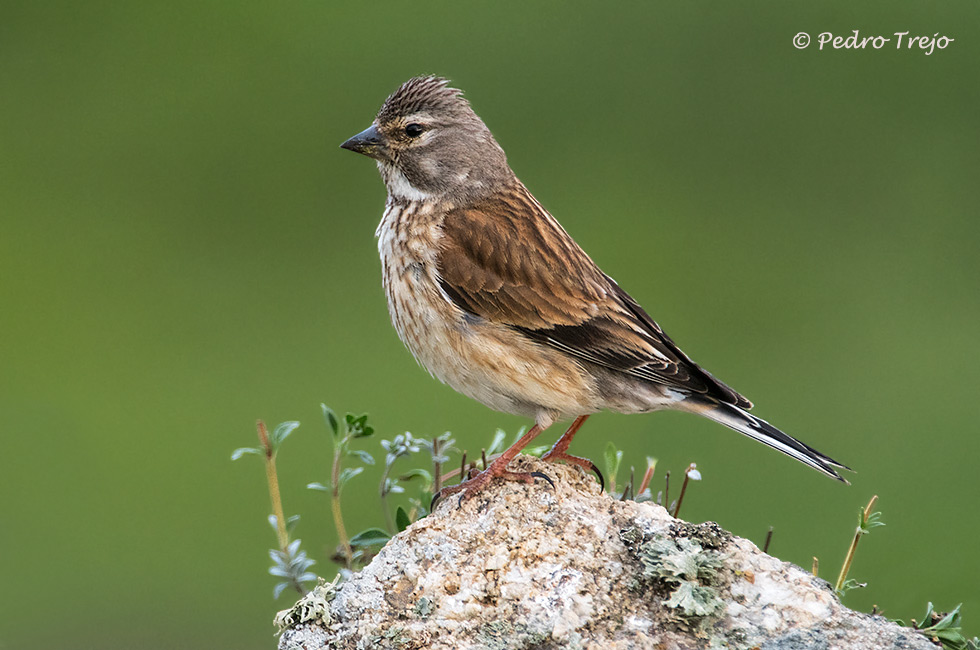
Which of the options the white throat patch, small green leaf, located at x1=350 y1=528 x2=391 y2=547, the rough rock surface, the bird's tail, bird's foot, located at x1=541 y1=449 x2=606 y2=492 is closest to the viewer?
the rough rock surface

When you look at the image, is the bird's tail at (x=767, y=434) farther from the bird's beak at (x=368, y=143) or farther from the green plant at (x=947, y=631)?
the bird's beak at (x=368, y=143)

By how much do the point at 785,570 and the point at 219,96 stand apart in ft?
29.1

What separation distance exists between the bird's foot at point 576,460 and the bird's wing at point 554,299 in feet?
1.49

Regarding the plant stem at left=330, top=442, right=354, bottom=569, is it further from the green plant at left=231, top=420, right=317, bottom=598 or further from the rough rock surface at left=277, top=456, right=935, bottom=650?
the rough rock surface at left=277, top=456, right=935, bottom=650

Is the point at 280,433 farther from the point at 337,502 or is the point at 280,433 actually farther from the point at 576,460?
the point at 576,460

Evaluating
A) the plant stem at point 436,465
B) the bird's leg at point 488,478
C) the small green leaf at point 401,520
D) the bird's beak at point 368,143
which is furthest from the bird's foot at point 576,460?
the bird's beak at point 368,143

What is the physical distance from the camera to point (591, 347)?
4.70m

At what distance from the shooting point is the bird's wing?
185 inches

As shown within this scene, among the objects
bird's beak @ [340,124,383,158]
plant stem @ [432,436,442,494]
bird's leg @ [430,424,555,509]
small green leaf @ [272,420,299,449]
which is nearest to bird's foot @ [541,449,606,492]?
bird's leg @ [430,424,555,509]

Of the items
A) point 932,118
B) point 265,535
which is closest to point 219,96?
point 265,535

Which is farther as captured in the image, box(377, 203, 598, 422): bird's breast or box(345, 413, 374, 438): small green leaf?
box(377, 203, 598, 422): bird's breast

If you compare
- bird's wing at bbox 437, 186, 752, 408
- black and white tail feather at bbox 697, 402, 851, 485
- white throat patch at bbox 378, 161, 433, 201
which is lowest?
black and white tail feather at bbox 697, 402, 851, 485

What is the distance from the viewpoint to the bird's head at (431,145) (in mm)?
5219

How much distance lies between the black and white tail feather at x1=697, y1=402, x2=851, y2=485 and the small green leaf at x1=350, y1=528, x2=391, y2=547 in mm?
1321
